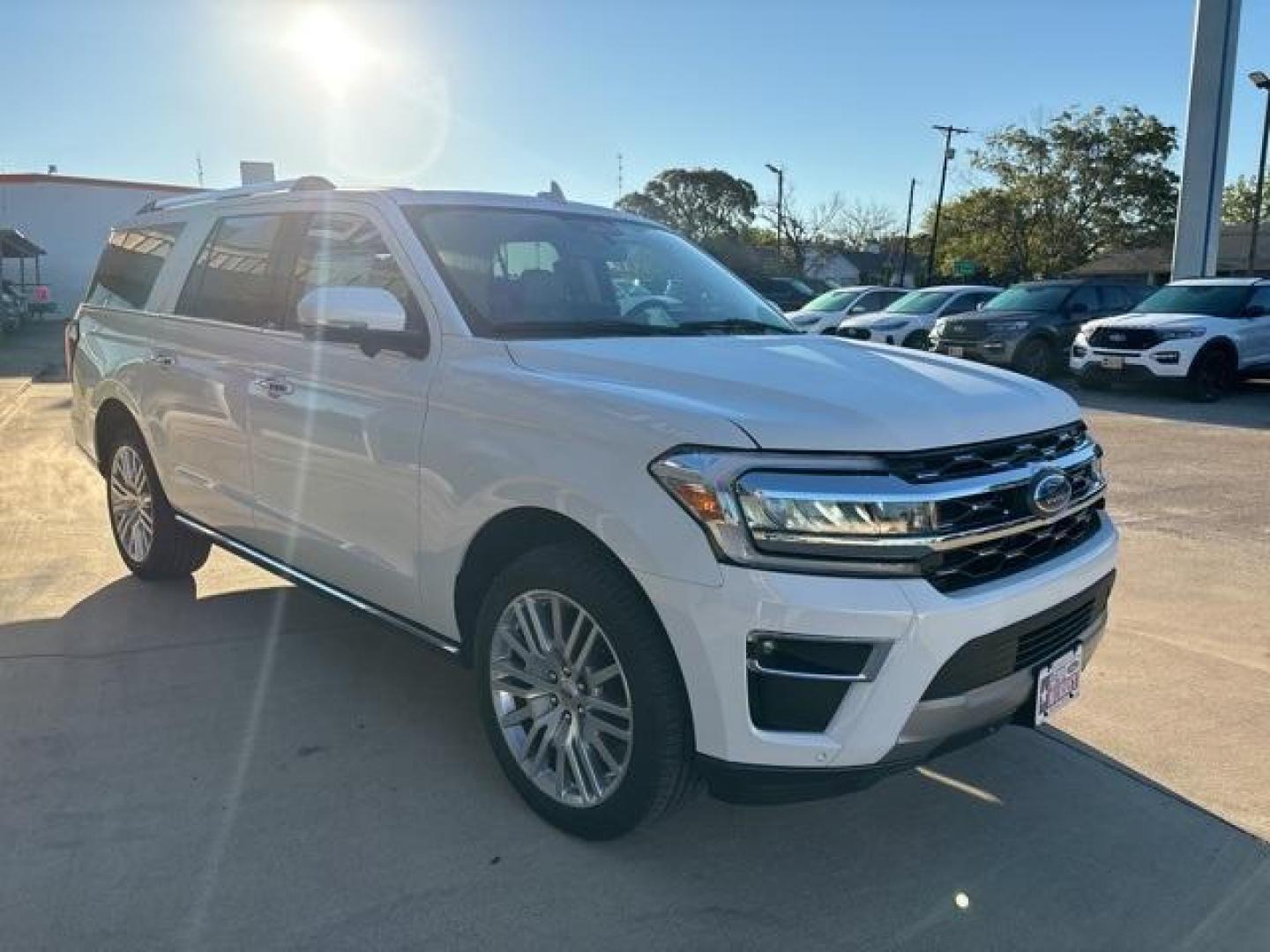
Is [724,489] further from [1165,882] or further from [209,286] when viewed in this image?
[209,286]

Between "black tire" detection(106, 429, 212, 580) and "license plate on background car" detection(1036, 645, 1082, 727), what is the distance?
3.77 m

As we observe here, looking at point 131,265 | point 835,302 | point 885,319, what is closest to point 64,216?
point 835,302

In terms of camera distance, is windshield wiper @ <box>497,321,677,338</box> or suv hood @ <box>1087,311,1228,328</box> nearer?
windshield wiper @ <box>497,321,677,338</box>

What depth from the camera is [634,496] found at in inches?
103

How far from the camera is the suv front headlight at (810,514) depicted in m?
2.45

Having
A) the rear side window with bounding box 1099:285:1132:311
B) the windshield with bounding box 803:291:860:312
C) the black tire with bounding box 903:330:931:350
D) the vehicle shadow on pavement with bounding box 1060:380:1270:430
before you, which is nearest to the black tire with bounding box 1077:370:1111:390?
the vehicle shadow on pavement with bounding box 1060:380:1270:430

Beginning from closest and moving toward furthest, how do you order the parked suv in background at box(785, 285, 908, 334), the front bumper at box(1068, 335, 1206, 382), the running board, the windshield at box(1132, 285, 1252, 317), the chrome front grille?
1. the chrome front grille
2. the running board
3. the front bumper at box(1068, 335, 1206, 382)
4. the windshield at box(1132, 285, 1252, 317)
5. the parked suv in background at box(785, 285, 908, 334)

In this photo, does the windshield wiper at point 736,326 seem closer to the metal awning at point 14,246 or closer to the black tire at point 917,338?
the black tire at point 917,338

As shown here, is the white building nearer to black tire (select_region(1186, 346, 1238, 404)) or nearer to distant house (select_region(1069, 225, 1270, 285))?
black tire (select_region(1186, 346, 1238, 404))

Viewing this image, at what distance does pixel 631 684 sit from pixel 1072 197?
55.5 m

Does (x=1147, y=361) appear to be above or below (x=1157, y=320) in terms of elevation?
below

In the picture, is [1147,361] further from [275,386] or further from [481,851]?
[481,851]

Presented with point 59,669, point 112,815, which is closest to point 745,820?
point 112,815

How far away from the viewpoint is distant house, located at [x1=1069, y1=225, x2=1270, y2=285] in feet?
165
